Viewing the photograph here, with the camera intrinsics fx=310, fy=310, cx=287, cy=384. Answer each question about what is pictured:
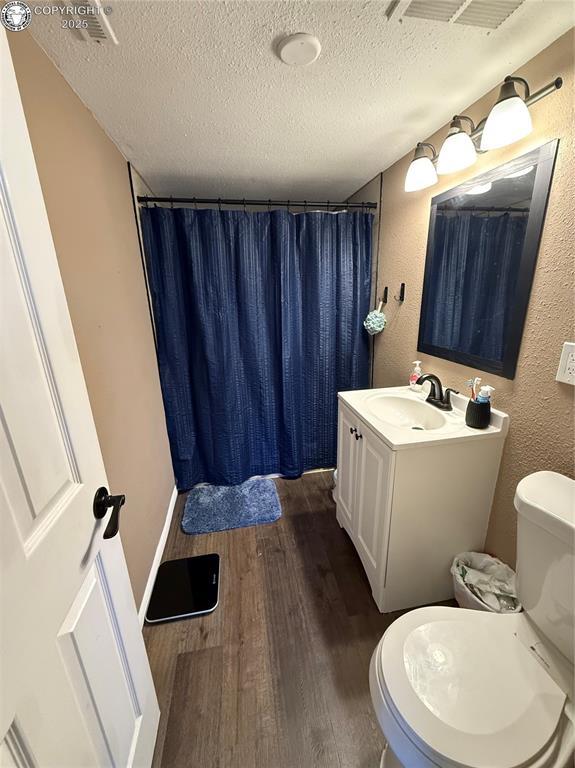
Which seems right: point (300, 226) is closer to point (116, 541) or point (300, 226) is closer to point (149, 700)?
point (116, 541)

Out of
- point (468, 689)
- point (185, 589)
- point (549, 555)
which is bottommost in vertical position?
point (185, 589)

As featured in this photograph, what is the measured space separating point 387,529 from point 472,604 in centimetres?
43

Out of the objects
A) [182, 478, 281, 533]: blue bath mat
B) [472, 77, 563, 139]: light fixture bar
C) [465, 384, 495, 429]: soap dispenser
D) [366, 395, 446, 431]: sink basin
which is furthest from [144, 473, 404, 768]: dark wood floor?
[472, 77, 563, 139]: light fixture bar

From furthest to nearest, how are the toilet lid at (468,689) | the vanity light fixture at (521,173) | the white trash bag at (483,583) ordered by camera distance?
1. the white trash bag at (483,583)
2. the vanity light fixture at (521,173)
3. the toilet lid at (468,689)

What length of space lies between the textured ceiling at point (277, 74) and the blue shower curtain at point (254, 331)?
1.46 feet

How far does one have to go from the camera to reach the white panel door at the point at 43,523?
456 mm

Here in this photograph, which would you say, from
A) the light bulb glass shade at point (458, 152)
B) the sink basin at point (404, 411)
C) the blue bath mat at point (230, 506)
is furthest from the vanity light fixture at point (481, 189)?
the blue bath mat at point (230, 506)

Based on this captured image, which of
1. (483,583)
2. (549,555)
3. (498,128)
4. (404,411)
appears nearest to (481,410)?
(404,411)

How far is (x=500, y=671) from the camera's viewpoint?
825 mm

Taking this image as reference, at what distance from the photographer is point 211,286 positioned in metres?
2.05

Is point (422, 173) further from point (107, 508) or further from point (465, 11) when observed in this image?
point (107, 508)

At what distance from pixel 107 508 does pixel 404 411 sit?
143 cm

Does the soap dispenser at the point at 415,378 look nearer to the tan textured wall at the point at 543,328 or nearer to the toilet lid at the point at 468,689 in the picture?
the tan textured wall at the point at 543,328

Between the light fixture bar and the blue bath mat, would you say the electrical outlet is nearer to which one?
the light fixture bar
